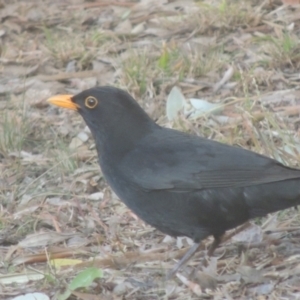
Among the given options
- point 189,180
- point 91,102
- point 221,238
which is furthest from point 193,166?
point 91,102

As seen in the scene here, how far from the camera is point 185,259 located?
5.33 meters

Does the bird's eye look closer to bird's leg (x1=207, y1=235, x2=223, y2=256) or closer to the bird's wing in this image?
the bird's wing

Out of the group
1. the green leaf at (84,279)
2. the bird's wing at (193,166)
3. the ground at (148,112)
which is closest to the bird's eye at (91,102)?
the bird's wing at (193,166)

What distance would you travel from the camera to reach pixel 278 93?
751 centimetres

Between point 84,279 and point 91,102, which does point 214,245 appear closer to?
point 84,279

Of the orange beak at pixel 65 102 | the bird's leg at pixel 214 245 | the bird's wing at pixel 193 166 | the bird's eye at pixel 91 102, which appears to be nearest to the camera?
the bird's wing at pixel 193 166

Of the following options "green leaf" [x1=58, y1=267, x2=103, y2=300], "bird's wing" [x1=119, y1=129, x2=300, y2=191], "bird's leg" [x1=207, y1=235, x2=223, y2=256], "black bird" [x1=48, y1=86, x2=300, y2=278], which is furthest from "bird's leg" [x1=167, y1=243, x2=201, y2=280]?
"green leaf" [x1=58, y1=267, x2=103, y2=300]

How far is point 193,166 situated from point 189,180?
4.0 inches

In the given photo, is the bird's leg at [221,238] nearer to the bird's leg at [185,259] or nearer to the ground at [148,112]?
the ground at [148,112]

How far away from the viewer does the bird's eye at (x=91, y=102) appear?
227 inches

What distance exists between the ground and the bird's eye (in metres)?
0.89

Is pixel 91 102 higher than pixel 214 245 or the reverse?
higher

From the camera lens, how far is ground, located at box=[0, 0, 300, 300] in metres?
5.21

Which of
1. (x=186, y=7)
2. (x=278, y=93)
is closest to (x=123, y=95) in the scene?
(x=278, y=93)
